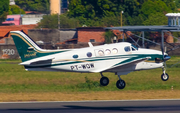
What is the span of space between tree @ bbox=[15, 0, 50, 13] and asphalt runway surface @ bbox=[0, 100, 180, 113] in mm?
111913

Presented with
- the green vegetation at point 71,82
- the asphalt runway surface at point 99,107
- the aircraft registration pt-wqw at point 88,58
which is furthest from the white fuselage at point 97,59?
the asphalt runway surface at point 99,107

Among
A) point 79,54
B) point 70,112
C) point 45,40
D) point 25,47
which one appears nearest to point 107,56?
point 79,54

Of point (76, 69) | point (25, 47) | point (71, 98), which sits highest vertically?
point (25, 47)

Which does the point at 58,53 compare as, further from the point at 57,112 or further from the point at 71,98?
the point at 57,112

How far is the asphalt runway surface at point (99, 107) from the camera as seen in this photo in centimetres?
1620

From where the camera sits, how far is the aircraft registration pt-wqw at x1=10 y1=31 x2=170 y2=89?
77.4 ft

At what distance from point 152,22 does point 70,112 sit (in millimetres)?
55063

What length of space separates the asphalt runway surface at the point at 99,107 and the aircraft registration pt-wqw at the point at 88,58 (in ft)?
15.8

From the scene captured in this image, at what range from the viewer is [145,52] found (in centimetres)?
2420

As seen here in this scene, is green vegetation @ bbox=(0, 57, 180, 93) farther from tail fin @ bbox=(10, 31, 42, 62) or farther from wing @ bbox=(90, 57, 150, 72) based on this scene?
tail fin @ bbox=(10, 31, 42, 62)

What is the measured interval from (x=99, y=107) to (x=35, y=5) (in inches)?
4894

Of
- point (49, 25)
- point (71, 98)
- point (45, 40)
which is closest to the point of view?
point (71, 98)

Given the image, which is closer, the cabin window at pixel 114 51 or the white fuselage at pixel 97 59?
the white fuselage at pixel 97 59

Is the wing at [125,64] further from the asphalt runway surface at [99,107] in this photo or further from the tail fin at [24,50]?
the asphalt runway surface at [99,107]
